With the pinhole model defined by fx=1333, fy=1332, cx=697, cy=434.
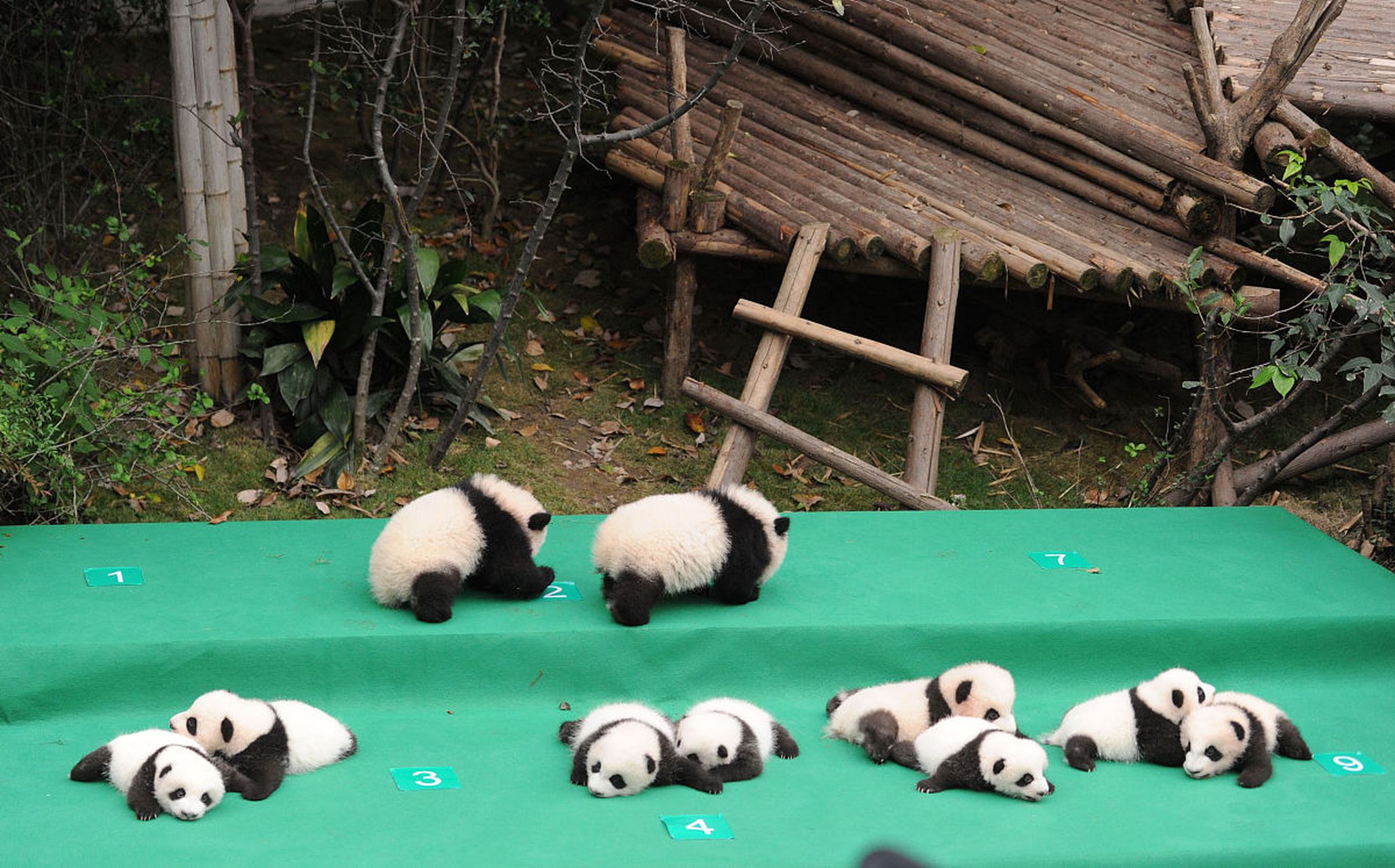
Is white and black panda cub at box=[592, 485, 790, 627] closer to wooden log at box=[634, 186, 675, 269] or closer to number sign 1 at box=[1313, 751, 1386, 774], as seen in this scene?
number sign 1 at box=[1313, 751, 1386, 774]

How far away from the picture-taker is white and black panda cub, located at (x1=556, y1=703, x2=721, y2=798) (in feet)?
12.7

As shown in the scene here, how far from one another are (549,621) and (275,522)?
4.98ft

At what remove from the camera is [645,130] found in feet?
19.0

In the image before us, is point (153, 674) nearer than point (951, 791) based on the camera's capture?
No

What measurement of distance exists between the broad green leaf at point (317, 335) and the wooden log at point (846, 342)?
2016 millimetres

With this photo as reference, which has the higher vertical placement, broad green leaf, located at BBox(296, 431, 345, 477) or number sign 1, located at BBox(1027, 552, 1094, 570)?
number sign 1, located at BBox(1027, 552, 1094, 570)

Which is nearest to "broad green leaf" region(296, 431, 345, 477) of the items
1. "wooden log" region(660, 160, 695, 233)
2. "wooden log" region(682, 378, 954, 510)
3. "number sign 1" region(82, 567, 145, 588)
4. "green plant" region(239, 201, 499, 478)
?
"green plant" region(239, 201, 499, 478)

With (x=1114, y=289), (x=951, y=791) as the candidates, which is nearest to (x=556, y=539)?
(x=951, y=791)

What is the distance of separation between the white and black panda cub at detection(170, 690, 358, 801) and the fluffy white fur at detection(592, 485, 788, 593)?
1162mm

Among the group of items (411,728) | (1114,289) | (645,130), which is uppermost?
(645,130)

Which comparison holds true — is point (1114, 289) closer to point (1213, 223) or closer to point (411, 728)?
point (1213, 223)

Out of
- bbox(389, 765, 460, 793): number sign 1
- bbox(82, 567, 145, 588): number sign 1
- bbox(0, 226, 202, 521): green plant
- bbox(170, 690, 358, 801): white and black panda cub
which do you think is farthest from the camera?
bbox(0, 226, 202, 521): green plant

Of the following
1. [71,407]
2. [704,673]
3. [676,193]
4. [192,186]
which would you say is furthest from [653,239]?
[704,673]

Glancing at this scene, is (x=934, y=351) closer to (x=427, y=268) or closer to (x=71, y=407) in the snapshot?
(x=427, y=268)
